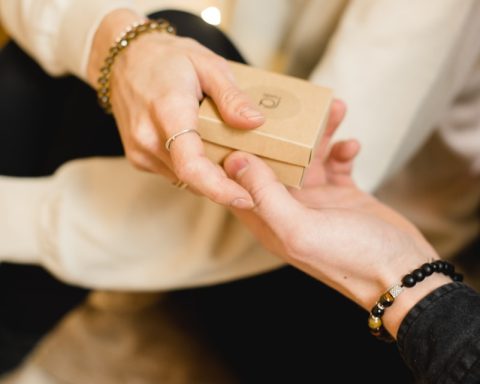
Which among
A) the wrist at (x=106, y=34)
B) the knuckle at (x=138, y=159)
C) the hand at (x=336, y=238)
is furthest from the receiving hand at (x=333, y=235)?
the wrist at (x=106, y=34)

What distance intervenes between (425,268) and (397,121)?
0.71 ft

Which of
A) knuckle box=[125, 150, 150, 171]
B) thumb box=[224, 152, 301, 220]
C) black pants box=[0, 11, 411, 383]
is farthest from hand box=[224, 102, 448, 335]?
black pants box=[0, 11, 411, 383]

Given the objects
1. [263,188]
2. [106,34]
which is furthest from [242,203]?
[106,34]

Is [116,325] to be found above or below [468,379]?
below

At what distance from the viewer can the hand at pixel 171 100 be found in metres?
0.48

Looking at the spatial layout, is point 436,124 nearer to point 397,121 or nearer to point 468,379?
point 397,121

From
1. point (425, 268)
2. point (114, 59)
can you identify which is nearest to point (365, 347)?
point (425, 268)

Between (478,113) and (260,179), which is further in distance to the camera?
(478,113)

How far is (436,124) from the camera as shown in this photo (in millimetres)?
805

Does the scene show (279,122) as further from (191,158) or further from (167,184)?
(167,184)

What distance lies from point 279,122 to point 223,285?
475 millimetres

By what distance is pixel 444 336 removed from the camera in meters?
0.48

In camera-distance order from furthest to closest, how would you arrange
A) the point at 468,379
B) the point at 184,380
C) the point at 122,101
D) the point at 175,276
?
the point at 184,380 < the point at 175,276 < the point at 122,101 < the point at 468,379

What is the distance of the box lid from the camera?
49 centimetres
